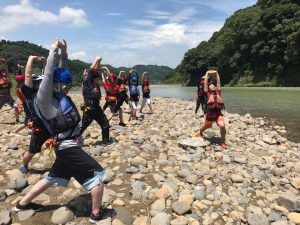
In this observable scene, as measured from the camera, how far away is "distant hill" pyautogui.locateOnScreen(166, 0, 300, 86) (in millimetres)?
62906

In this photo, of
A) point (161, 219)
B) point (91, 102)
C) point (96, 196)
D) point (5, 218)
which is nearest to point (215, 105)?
point (91, 102)

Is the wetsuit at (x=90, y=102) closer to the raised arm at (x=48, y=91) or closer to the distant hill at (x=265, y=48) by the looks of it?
the raised arm at (x=48, y=91)

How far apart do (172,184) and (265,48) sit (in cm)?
6932

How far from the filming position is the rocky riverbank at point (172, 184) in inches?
209

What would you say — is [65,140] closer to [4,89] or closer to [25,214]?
[25,214]

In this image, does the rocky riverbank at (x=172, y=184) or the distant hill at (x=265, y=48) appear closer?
the rocky riverbank at (x=172, y=184)

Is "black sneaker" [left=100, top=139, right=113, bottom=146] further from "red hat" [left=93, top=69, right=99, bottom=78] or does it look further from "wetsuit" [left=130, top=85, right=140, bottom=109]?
"wetsuit" [left=130, top=85, right=140, bottom=109]

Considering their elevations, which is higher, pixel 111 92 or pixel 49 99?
pixel 49 99

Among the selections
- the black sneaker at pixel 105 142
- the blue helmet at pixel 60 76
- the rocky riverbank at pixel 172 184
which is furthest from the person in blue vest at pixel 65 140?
the black sneaker at pixel 105 142

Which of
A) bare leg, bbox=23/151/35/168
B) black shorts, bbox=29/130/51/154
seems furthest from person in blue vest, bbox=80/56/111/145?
black shorts, bbox=29/130/51/154

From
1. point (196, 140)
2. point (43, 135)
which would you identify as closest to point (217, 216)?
point (43, 135)

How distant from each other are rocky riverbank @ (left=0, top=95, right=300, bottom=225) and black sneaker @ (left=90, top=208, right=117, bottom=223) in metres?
0.09

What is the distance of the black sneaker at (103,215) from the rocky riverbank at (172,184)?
3.6 inches

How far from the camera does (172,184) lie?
648 centimetres
